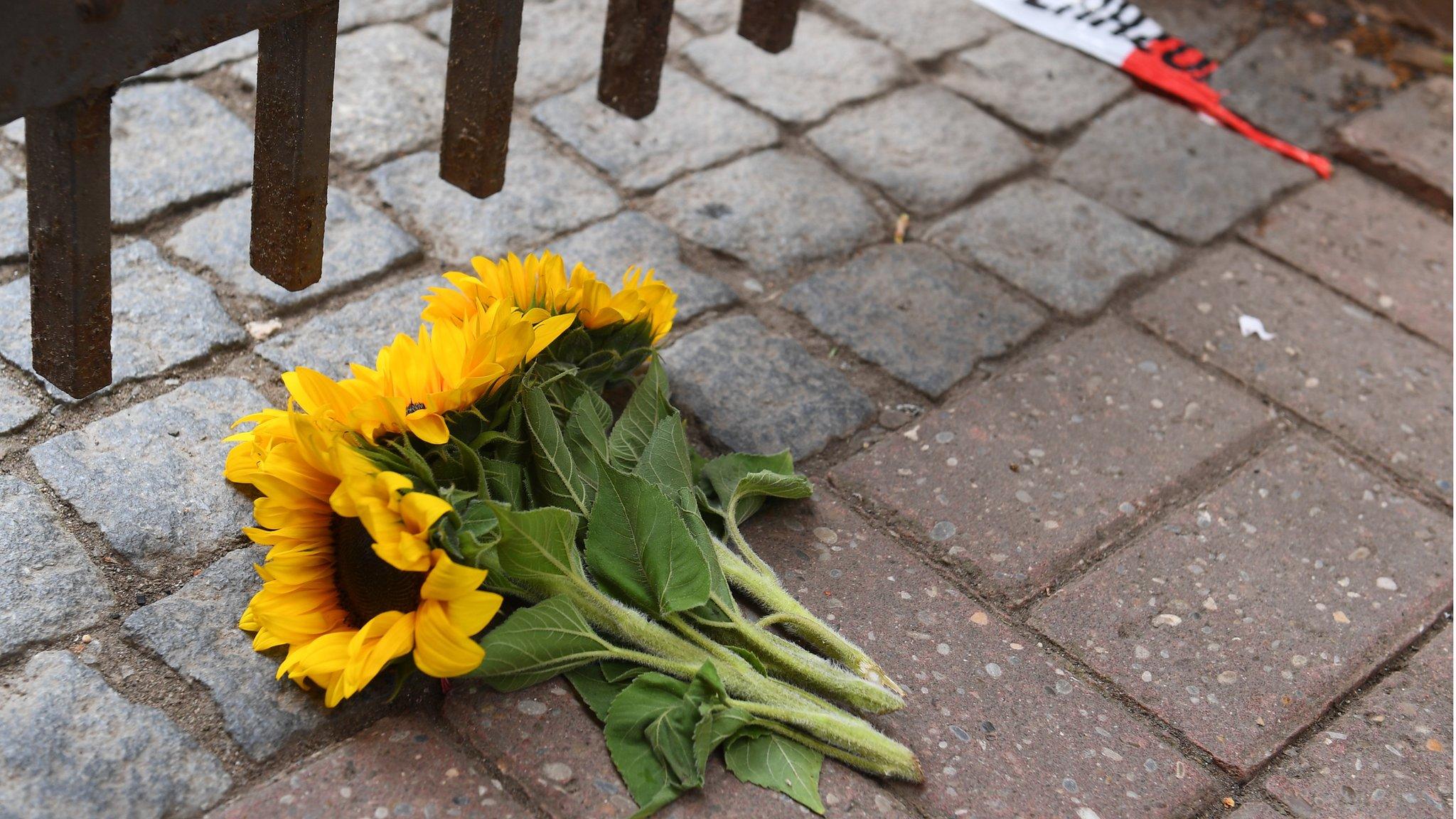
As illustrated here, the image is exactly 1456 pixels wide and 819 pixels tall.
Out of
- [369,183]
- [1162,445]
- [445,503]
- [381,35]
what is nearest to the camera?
[445,503]

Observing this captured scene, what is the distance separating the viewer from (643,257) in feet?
7.49

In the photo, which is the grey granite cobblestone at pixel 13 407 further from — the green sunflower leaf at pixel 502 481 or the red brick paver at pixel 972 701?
the red brick paver at pixel 972 701

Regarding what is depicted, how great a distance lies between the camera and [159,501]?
5.49 feet

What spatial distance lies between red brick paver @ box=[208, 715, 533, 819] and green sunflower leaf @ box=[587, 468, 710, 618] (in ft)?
0.86

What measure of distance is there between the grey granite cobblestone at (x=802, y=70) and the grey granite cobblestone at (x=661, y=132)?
0.25 ft

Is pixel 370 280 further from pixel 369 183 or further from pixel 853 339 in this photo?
pixel 853 339

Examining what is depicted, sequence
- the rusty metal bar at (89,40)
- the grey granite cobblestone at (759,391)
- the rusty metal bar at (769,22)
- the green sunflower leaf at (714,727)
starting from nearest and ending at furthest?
the rusty metal bar at (89,40) → the green sunflower leaf at (714,727) → the grey granite cobblestone at (759,391) → the rusty metal bar at (769,22)

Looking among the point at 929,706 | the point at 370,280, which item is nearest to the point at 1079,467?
the point at 929,706

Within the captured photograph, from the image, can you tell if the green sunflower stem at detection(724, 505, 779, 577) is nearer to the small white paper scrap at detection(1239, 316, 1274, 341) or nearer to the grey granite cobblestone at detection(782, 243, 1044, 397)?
the grey granite cobblestone at detection(782, 243, 1044, 397)

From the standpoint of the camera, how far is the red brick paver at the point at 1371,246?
2555mm

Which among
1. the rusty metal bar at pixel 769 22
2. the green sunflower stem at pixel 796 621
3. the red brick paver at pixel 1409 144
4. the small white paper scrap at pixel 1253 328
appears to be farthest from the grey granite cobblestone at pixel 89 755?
the red brick paver at pixel 1409 144

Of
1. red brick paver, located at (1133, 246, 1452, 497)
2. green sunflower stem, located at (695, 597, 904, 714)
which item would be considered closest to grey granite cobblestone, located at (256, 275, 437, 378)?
green sunflower stem, located at (695, 597, 904, 714)

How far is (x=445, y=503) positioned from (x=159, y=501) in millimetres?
582

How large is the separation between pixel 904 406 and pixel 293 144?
1.04 m
